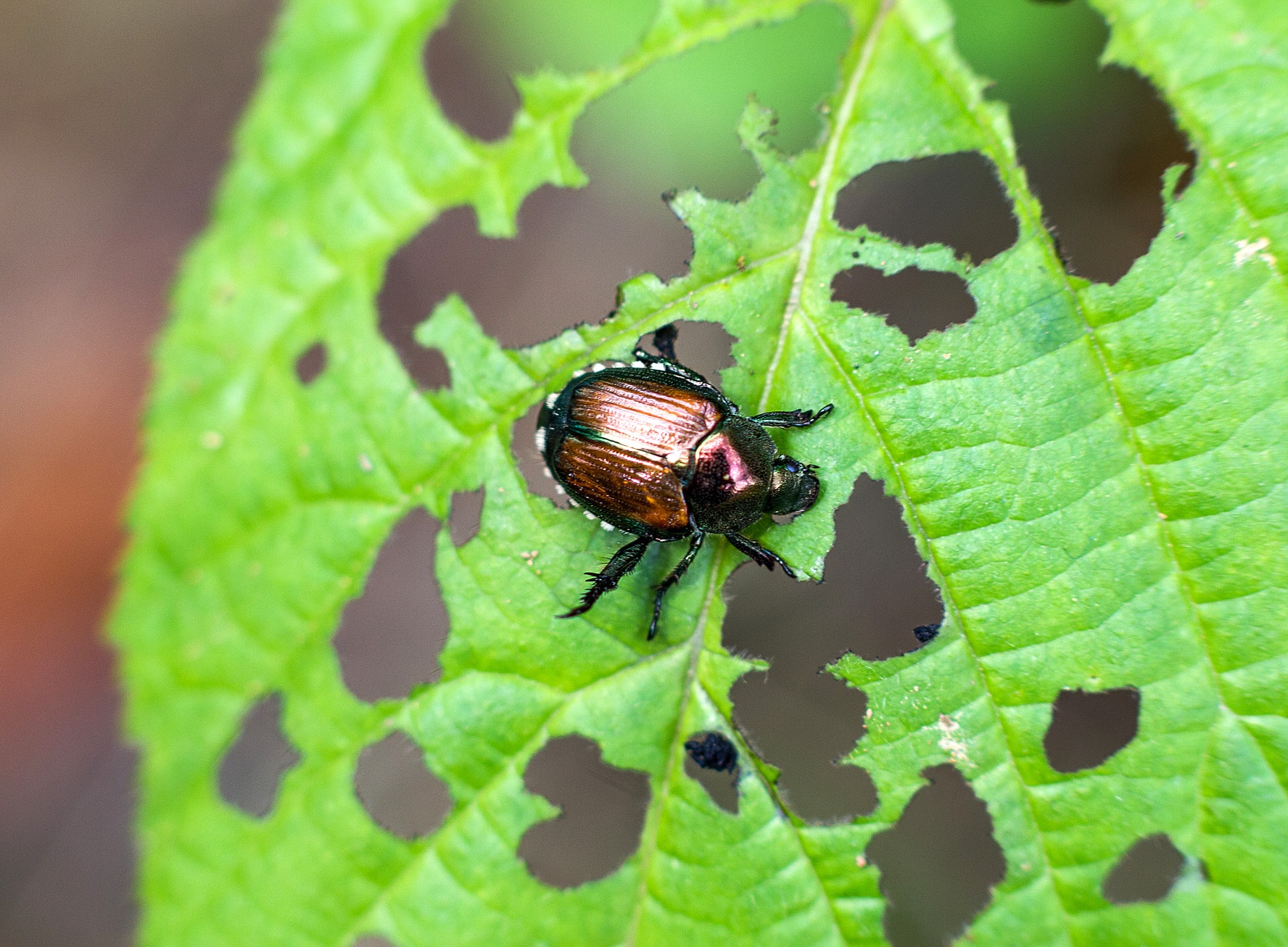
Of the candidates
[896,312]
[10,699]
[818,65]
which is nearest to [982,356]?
[896,312]

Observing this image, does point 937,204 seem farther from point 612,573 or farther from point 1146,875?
point 1146,875

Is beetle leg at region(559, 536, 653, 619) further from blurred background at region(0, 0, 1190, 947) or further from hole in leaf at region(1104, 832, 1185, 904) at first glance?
hole in leaf at region(1104, 832, 1185, 904)

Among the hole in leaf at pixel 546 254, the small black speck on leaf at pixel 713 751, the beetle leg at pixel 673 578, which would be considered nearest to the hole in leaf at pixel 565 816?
the small black speck on leaf at pixel 713 751

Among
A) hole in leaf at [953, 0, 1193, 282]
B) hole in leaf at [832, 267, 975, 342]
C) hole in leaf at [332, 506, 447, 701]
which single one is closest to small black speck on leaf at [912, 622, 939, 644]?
hole in leaf at [832, 267, 975, 342]

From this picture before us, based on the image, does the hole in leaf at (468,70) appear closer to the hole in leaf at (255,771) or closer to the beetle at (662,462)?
Result: the beetle at (662,462)

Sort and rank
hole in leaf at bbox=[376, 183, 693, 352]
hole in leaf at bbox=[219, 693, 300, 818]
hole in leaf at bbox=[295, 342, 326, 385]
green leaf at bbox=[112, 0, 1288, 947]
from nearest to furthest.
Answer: green leaf at bbox=[112, 0, 1288, 947] → hole in leaf at bbox=[219, 693, 300, 818] → hole in leaf at bbox=[295, 342, 326, 385] → hole in leaf at bbox=[376, 183, 693, 352]

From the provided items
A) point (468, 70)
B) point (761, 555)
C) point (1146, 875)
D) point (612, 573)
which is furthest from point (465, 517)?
point (468, 70)

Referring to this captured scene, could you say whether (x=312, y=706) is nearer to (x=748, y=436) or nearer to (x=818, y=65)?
(x=748, y=436)
